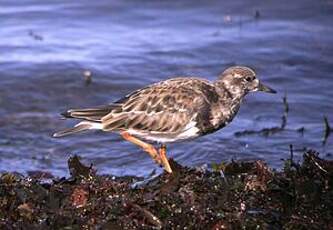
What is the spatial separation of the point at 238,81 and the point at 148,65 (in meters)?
3.20

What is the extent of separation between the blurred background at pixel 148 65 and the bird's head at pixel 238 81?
44.4 inches

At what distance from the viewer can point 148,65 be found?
28.0 ft

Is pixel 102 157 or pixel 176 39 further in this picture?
pixel 176 39

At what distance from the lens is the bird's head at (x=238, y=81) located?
5.36 meters

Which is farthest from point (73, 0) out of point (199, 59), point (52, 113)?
point (52, 113)

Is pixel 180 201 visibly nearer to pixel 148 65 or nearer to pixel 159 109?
pixel 159 109

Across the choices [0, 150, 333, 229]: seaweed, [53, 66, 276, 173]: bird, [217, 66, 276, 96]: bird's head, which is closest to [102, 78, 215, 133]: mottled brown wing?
[53, 66, 276, 173]: bird

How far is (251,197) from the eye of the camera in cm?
418

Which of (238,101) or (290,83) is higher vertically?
(238,101)

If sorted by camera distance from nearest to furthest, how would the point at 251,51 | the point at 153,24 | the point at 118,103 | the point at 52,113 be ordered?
the point at 118,103 < the point at 52,113 < the point at 251,51 < the point at 153,24

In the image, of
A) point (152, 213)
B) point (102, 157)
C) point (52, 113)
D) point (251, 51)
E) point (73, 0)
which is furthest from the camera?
point (73, 0)

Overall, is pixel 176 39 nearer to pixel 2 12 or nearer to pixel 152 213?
pixel 2 12

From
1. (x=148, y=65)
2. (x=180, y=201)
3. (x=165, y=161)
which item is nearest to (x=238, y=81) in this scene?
(x=165, y=161)

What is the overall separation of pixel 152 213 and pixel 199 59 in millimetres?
4790
